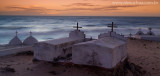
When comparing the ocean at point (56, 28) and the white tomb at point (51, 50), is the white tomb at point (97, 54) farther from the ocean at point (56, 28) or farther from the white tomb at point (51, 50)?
the ocean at point (56, 28)

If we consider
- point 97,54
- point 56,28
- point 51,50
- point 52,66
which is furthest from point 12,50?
point 56,28

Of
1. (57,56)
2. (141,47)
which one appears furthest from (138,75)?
(141,47)

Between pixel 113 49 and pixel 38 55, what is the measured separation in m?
4.77

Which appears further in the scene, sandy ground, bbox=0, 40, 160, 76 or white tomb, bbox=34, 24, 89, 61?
white tomb, bbox=34, 24, 89, 61

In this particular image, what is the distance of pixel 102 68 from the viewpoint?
9.09m

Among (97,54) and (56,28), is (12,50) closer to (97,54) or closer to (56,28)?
(97,54)

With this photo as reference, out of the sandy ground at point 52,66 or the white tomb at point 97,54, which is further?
the sandy ground at point 52,66

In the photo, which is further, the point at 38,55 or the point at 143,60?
the point at 143,60

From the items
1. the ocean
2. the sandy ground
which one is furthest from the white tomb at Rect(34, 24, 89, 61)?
the ocean

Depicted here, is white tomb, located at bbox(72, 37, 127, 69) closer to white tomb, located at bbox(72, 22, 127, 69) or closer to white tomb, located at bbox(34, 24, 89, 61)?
white tomb, located at bbox(72, 22, 127, 69)

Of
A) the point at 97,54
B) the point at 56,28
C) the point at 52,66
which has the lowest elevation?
the point at 52,66

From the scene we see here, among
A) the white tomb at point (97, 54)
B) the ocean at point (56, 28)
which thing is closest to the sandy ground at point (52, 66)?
the white tomb at point (97, 54)

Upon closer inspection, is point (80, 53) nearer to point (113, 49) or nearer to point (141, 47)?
point (113, 49)

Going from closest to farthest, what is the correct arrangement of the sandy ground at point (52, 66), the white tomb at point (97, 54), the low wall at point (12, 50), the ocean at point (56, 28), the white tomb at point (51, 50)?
1. the white tomb at point (97, 54)
2. the sandy ground at point (52, 66)
3. the white tomb at point (51, 50)
4. the low wall at point (12, 50)
5. the ocean at point (56, 28)
